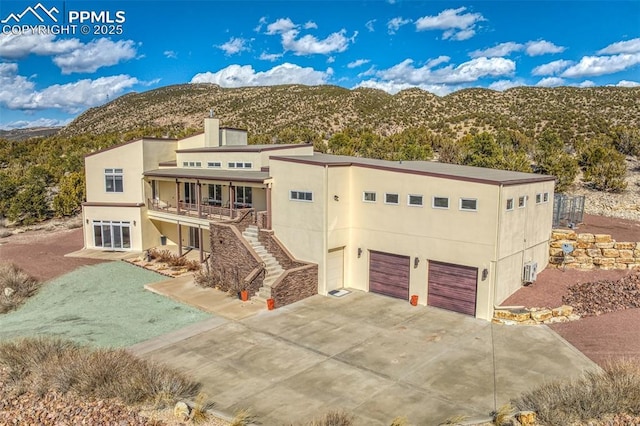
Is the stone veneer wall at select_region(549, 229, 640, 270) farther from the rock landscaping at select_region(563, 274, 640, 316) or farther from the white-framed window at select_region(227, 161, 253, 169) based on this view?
the white-framed window at select_region(227, 161, 253, 169)

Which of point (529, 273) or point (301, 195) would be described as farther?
point (301, 195)

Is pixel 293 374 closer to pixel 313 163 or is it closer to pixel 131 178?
pixel 313 163

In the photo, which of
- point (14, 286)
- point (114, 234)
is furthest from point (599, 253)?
point (114, 234)

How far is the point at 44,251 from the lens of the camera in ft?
87.7

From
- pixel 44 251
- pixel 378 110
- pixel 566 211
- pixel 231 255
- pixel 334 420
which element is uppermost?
pixel 378 110

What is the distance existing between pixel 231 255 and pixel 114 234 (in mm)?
10905

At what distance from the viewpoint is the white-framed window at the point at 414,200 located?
57.6ft

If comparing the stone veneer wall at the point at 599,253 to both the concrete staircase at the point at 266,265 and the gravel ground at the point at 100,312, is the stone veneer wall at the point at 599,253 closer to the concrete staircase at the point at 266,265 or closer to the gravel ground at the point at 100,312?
the concrete staircase at the point at 266,265

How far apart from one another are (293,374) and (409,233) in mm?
7827

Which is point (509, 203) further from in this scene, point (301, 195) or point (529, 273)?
point (301, 195)

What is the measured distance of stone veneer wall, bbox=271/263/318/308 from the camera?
57.4 ft

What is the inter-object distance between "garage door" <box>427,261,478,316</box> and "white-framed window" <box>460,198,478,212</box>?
6.85 feet

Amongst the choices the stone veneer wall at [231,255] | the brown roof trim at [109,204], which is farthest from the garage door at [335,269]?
the brown roof trim at [109,204]

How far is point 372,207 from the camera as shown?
62.0ft
